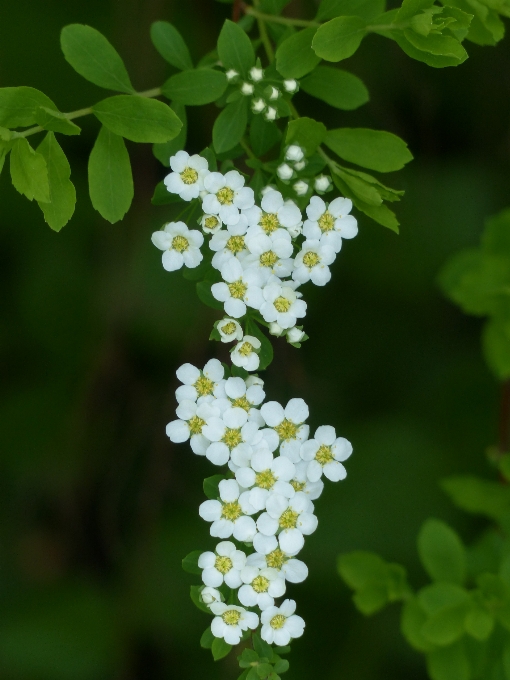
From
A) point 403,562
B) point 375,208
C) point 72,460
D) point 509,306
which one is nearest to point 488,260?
point 509,306

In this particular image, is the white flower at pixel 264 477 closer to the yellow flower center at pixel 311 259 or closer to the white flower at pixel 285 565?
the white flower at pixel 285 565

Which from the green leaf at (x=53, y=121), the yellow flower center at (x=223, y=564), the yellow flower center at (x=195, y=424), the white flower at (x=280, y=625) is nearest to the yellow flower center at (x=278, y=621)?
the white flower at (x=280, y=625)

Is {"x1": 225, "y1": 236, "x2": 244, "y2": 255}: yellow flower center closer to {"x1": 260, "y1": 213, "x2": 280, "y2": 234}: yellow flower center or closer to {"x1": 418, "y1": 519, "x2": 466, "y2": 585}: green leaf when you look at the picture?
{"x1": 260, "y1": 213, "x2": 280, "y2": 234}: yellow flower center

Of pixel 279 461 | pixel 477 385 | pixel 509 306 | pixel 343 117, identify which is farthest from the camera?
pixel 477 385

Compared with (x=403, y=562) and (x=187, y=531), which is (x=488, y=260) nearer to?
(x=403, y=562)

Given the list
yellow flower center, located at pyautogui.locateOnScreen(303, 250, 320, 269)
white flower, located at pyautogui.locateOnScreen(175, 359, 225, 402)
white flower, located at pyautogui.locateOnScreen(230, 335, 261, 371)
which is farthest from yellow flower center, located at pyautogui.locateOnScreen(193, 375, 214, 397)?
yellow flower center, located at pyautogui.locateOnScreen(303, 250, 320, 269)

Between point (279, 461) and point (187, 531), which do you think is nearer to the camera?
point (279, 461)
